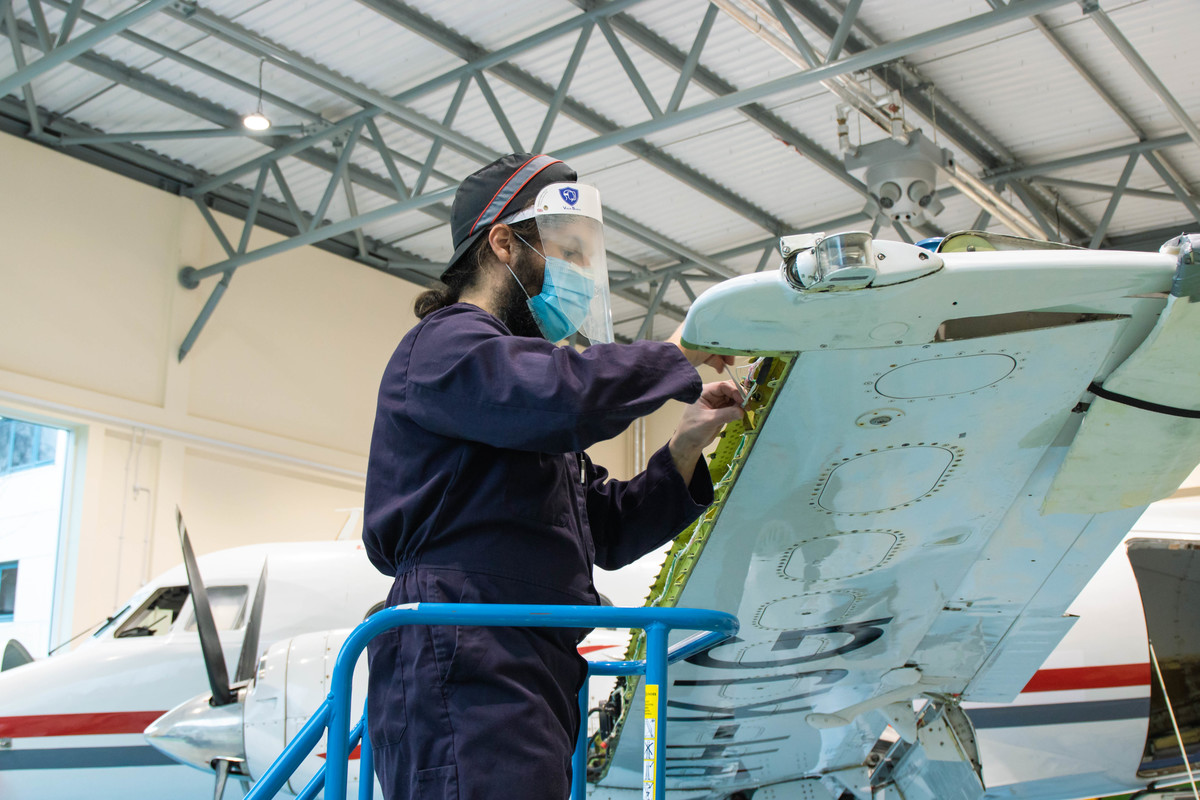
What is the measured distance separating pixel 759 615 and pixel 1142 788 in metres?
3.24

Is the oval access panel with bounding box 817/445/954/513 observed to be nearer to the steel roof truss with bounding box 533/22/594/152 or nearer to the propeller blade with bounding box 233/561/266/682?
the propeller blade with bounding box 233/561/266/682

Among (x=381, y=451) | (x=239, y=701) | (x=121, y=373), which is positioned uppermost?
(x=121, y=373)

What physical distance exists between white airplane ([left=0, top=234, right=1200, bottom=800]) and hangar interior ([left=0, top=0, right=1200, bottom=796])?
650 centimetres

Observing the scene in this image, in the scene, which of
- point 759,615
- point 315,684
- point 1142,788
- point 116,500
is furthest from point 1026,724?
point 116,500

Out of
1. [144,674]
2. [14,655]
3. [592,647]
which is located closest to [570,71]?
[592,647]

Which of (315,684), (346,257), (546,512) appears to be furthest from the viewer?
(346,257)

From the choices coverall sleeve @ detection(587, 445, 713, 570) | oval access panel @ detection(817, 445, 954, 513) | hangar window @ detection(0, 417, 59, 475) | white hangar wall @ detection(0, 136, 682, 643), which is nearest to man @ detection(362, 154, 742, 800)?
coverall sleeve @ detection(587, 445, 713, 570)

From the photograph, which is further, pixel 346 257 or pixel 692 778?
pixel 346 257

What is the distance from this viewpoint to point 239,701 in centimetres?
533

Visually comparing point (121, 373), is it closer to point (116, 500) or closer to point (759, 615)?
point (116, 500)

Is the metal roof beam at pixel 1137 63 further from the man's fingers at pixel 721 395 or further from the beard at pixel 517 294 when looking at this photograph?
the beard at pixel 517 294

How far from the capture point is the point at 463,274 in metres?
2.88

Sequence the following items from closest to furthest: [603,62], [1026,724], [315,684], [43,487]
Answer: [315,684] → [1026,724] → [603,62] → [43,487]

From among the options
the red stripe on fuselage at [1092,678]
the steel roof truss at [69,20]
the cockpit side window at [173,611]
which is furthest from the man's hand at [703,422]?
the steel roof truss at [69,20]
